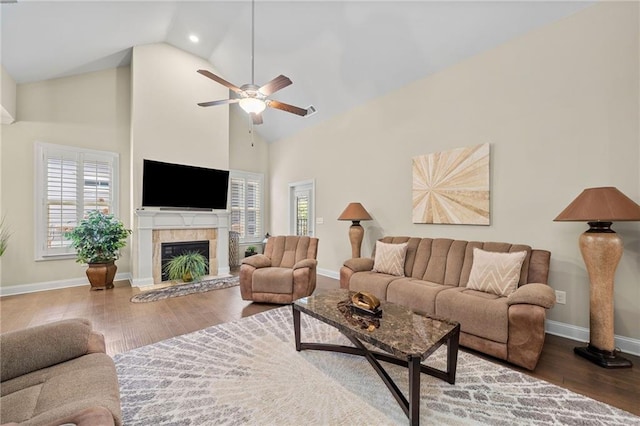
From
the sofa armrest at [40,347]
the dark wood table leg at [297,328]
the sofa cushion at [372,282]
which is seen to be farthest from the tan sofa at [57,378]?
the sofa cushion at [372,282]

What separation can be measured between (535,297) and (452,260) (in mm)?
1110

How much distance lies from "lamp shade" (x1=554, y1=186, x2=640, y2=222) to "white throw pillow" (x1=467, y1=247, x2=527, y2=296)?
0.60 metres

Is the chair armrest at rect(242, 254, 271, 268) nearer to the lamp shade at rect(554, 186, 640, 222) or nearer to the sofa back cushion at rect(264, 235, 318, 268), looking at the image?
the sofa back cushion at rect(264, 235, 318, 268)


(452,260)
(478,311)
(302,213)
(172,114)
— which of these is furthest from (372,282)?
(172,114)

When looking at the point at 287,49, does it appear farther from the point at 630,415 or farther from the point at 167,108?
the point at 630,415

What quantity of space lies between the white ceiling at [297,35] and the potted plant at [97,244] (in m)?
2.43

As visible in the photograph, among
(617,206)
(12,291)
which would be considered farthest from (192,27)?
(617,206)

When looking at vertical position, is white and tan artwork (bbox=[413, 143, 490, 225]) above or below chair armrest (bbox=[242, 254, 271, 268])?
above

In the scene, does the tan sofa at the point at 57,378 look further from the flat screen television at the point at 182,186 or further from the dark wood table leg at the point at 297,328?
the flat screen television at the point at 182,186

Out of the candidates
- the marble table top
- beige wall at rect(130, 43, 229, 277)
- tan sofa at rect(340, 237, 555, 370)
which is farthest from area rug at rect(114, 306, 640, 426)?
beige wall at rect(130, 43, 229, 277)

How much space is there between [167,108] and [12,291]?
3.84 meters

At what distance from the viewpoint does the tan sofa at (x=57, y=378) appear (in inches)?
36.9

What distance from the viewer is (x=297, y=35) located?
166 inches

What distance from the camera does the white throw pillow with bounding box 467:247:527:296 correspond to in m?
2.65
